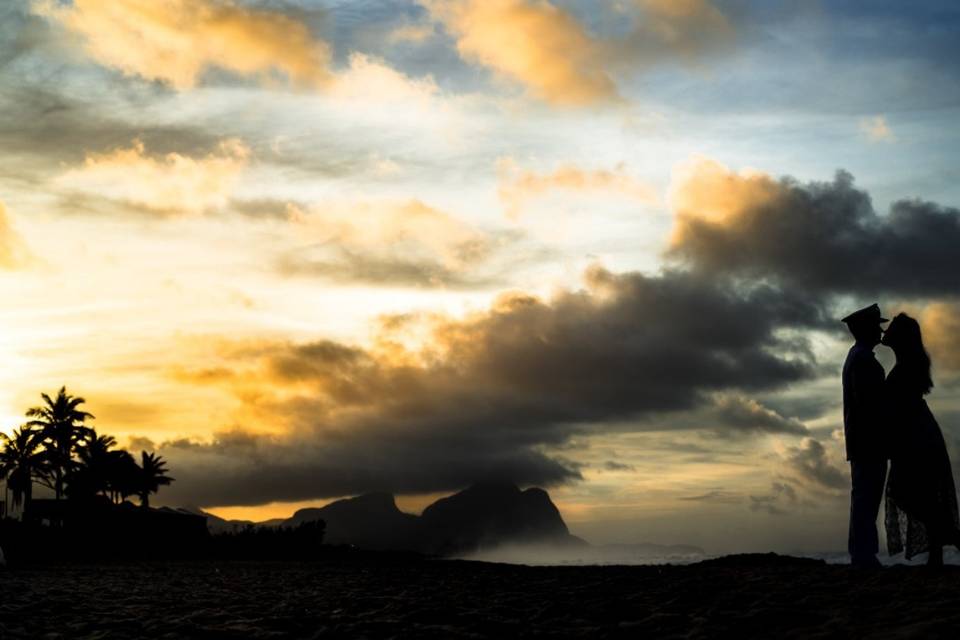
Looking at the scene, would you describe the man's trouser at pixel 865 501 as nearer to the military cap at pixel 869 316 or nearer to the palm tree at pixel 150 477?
the military cap at pixel 869 316

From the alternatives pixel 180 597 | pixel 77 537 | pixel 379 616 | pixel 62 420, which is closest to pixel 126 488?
pixel 62 420

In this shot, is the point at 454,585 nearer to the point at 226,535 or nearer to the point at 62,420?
the point at 226,535

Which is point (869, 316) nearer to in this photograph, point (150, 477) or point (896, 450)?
point (896, 450)

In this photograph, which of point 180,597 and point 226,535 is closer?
point 180,597

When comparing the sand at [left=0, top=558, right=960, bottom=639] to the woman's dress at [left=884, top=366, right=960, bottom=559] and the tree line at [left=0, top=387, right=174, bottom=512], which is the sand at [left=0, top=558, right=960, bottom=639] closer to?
the woman's dress at [left=884, top=366, right=960, bottom=559]

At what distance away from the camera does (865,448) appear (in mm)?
10766

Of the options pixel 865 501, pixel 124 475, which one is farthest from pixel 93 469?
pixel 865 501

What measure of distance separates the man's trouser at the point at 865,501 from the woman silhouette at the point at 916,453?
16 centimetres

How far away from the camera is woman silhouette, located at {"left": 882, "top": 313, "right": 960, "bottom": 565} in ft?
34.0

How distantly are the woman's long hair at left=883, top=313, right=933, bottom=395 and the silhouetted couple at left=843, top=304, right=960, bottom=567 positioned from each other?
0.01 meters

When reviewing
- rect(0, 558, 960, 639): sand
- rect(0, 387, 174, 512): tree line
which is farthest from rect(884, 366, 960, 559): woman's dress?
rect(0, 387, 174, 512): tree line

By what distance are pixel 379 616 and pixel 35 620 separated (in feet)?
14.5

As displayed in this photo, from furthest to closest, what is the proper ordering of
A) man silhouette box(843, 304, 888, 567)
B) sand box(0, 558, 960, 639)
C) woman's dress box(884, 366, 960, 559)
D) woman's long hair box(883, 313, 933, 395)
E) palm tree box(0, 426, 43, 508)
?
1. palm tree box(0, 426, 43, 508)
2. man silhouette box(843, 304, 888, 567)
3. woman's long hair box(883, 313, 933, 395)
4. woman's dress box(884, 366, 960, 559)
5. sand box(0, 558, 960, 639)

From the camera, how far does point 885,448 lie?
35.0ft
